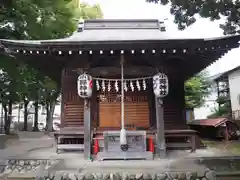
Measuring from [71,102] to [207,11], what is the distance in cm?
801

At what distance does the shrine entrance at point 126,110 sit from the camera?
32.2 feet

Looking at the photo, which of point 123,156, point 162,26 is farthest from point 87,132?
point 162,26

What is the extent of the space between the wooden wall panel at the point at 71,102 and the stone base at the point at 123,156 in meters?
2.31

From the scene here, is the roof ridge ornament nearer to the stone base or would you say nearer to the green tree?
the stone base

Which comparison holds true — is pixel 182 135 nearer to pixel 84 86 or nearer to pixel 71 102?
→ pixel 84 86

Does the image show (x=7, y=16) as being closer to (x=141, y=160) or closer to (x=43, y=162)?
(x=43, y=162)

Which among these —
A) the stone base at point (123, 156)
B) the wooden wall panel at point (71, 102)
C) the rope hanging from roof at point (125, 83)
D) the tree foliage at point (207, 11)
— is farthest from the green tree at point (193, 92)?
the stone base at point (123, 156)

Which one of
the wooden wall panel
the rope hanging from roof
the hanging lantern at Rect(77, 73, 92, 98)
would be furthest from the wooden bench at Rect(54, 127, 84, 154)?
the rope hanging from roof

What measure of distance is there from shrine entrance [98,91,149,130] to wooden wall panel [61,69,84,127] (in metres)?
0.87

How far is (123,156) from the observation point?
7.99 meters

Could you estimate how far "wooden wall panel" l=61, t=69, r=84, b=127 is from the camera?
9922 mm

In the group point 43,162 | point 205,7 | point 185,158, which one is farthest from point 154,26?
point 43,162

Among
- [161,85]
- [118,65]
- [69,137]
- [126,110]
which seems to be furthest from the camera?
[126,110]

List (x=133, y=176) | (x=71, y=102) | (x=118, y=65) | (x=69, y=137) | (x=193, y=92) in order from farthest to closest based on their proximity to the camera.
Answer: (x=193, y=92), (x=71, y=102), (x=69, y=137), (x=118, y=65), (x=133, y=176)
